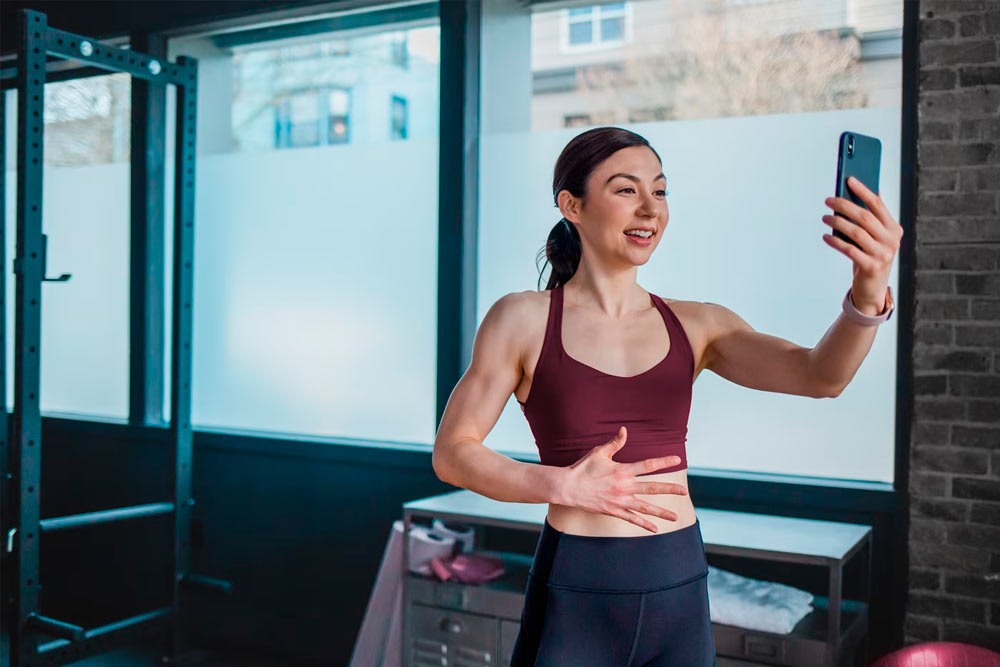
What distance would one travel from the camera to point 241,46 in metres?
3.73

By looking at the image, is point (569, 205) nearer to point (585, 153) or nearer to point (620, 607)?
point (585, 153)

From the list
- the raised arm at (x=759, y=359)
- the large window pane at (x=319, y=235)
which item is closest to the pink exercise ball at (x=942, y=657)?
the raised arm at (x=759, y=359)

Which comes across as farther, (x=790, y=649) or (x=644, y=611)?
(x=790, y=649)

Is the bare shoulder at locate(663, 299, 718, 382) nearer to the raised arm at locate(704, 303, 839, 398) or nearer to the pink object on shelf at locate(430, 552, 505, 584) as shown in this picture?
the raised arm at locate(704, 303, 839, 398)

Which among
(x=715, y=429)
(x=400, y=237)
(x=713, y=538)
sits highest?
(x=400, y=237)

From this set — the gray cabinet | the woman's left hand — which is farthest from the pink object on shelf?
the woman's left hand

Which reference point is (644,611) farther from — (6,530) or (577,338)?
(6,530)

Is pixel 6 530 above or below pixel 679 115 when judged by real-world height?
below

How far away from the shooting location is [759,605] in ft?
7.49

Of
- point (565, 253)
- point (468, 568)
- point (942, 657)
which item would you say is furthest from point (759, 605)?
point (565, 253)

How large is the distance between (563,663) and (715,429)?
1.54 m

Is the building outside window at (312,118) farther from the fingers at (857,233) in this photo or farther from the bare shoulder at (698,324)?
the fingers at (857,233)

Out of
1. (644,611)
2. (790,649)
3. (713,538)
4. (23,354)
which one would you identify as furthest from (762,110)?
(23,354)

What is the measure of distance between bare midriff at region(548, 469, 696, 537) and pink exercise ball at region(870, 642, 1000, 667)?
2.44ft
